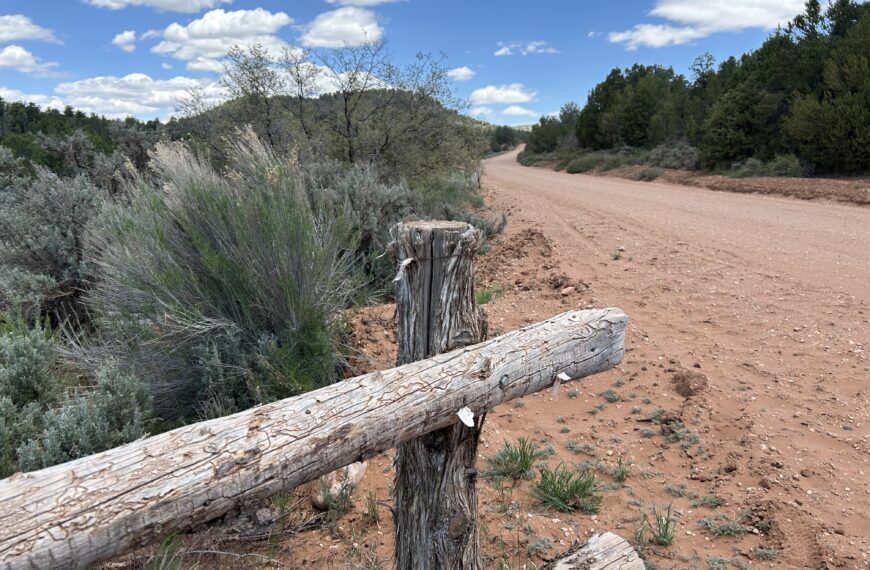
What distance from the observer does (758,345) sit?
5.33 m

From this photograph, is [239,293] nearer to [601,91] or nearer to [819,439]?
[819,439]

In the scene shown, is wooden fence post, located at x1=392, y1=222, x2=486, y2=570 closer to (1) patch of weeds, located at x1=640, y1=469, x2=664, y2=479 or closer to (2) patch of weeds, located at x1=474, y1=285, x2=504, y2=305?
(1) patch of weeds, located at x1=640, y1=469, x2=664, y2=479

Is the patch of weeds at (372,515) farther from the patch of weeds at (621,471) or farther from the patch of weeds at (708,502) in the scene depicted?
the patch of weeds at (708,502)

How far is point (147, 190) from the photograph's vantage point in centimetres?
440

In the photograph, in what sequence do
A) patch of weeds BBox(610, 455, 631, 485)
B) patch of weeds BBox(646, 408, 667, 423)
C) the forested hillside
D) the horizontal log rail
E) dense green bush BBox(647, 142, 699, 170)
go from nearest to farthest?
the horizontal log rail < patch of weeds BBox(610, 455, 631, 485) < patch of weeds BBox(646, 408, 667, 423) < the forested hillside < dense green bush BBox(647, 142, 699, 170)

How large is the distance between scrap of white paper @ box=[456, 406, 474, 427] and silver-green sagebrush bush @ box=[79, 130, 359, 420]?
81.3 inches

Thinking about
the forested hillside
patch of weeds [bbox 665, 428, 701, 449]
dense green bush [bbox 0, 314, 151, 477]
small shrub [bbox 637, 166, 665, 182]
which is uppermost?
the forested hillside

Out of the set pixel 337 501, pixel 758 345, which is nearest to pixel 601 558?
pixel 337 501

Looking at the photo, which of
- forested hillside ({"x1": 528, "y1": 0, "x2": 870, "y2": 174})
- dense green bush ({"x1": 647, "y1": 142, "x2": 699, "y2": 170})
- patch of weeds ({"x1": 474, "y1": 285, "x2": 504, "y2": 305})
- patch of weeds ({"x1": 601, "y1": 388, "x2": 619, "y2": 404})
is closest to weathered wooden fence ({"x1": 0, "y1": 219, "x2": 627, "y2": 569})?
patch of weeds ({"x1": 601, "y1": 388, "x2": 619, "y2": 404})

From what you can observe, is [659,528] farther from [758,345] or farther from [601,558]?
[758,345]

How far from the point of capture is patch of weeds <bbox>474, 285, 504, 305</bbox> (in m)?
6.45

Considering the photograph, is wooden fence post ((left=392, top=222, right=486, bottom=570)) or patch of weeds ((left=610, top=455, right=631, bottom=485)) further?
patch of weeds ((left=610, top=455, right=631, bottom=485))

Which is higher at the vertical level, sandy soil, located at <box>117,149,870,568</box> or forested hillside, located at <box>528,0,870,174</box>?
forested hillside, located at <box>528,0,870,174</box>

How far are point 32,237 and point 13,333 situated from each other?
119 inches
